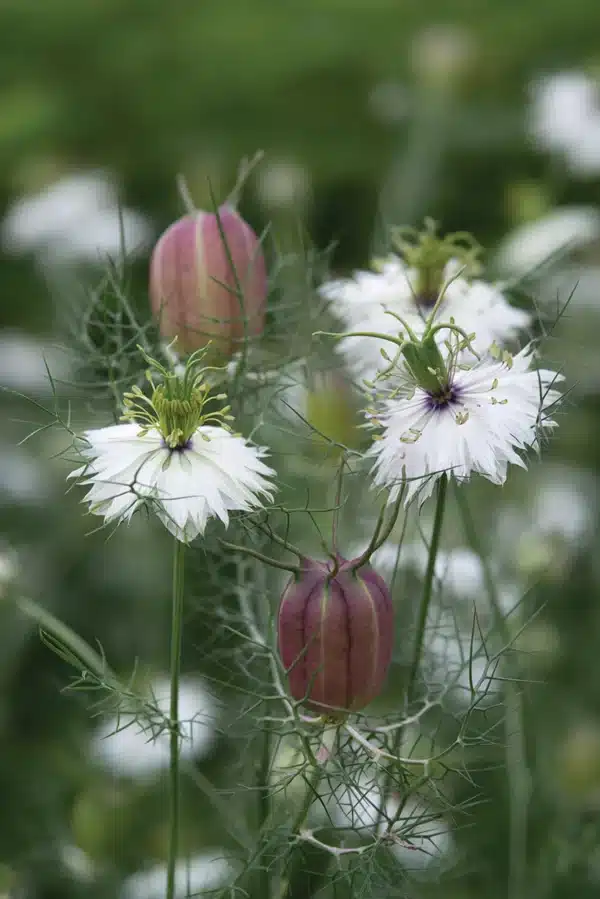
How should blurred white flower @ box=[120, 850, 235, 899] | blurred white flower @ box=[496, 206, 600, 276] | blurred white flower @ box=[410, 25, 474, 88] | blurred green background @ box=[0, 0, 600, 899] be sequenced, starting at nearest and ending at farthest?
blurred white flower @ box=[120, 850, 235, 899]
blurred green background @ box=[0, 0, 600, 899]
blurred white flower @ box=[496, 206, 600, 276]
blurred white flower @ box=[410, 25, 474, 88]

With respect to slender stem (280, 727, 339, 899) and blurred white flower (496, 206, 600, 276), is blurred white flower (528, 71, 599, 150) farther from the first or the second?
slender stem (280, 727, 339, 899)

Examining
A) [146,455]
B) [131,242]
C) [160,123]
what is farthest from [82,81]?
[146,455]

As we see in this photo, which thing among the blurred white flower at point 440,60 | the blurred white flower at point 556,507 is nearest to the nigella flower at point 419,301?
the blurred white flower at point 556,507

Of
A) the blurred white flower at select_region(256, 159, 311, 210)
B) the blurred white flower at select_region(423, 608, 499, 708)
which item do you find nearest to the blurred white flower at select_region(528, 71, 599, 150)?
the blurred white flower at select_region(256, 159, 311, 210)

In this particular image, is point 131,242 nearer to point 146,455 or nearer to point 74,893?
point 74,893

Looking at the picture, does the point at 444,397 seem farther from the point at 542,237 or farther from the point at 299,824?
the point at 542,237

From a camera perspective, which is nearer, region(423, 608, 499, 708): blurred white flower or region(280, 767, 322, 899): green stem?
region(280, 767, 322, 899): green stem

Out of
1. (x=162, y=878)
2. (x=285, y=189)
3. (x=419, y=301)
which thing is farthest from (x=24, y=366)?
(x=419, y=301)
